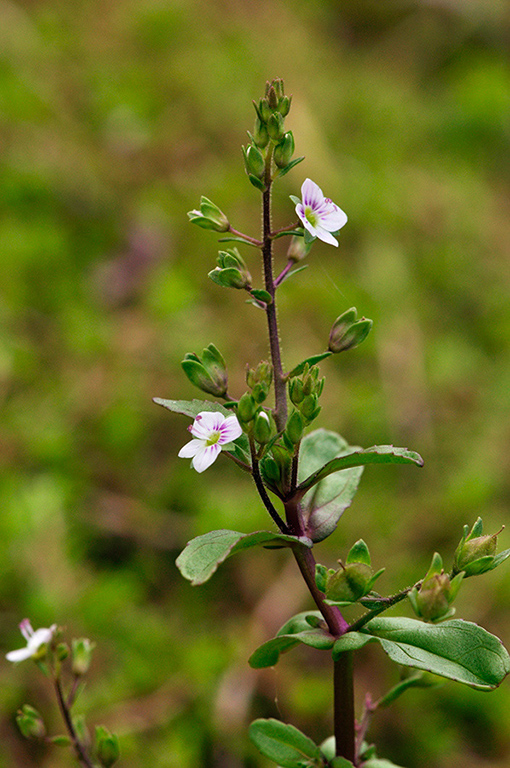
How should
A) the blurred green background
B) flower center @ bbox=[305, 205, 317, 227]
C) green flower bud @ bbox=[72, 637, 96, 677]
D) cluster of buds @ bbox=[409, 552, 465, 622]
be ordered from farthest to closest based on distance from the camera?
the blurred green background
green flower bud @ bbox=[72, 637, 96, 677]
flower center @ bbox=[305, 205, 317, 227]
cluster of buds @ bbox=[409, 552, 465, 622]

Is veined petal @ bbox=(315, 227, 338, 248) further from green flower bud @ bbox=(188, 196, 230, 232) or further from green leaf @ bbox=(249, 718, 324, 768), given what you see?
green leaf @ bbox=(249, 718, 324, 768)

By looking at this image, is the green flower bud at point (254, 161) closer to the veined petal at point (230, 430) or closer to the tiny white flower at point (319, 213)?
the tiny white flower at point (319, 213)

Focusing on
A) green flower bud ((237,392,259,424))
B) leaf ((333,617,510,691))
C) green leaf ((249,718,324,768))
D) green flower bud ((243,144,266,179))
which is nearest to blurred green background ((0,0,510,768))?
green leaf ((249,718,324,768))

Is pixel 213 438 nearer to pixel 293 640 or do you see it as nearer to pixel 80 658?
pixel 293 640

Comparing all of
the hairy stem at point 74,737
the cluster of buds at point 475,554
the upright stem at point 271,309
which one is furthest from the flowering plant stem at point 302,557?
the hairy stem at point 74,737

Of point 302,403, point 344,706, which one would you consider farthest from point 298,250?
point 344,706

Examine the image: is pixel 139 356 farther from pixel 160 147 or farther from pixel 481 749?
pixel 481 749

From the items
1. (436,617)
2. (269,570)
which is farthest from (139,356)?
(436,617)
